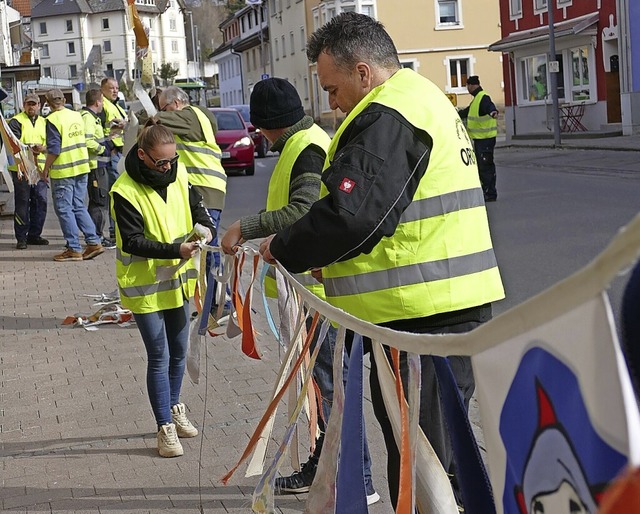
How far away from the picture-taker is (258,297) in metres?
9.51

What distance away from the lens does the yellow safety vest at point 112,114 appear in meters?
13.7

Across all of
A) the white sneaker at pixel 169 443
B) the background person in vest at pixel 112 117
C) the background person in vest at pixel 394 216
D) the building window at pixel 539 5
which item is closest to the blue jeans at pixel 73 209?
the background person in vest at pixel 112 117

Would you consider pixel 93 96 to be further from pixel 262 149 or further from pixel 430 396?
pixel 262 149

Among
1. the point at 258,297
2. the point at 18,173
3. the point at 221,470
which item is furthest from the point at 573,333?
the point at 18,173

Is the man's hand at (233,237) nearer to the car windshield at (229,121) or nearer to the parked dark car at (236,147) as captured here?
the parked dark car at (236,147)

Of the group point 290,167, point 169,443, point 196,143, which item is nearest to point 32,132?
point 196,143

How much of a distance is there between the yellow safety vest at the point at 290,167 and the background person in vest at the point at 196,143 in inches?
148

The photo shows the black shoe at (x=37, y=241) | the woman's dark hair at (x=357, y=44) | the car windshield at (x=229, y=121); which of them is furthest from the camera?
the car windshield at (x=229, y=121)

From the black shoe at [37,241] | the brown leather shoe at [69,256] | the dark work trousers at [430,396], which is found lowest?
the brown leather shoe at [69,256]

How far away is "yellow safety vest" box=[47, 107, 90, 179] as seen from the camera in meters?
13.0

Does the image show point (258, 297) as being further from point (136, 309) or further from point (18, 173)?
point (18, 173)

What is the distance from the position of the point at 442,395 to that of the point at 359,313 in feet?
3.20

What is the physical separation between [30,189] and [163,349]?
937 centimetres

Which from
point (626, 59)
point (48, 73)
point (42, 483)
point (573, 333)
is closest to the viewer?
point (573, 333)
